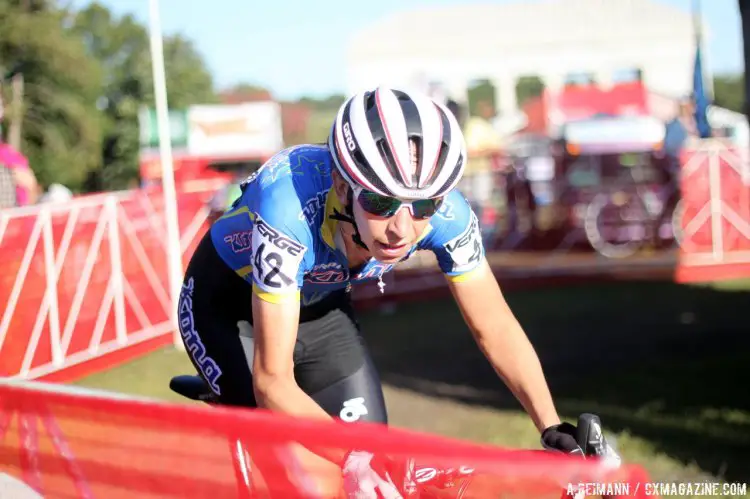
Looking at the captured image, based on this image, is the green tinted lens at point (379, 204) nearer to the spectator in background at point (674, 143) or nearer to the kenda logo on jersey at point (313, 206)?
the kenda logo on jersey at point (313, 206)

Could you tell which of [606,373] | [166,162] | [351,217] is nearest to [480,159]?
[166,162]

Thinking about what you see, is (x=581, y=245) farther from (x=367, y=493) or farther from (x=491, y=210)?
(x=367, y=493)

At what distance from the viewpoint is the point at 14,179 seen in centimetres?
795

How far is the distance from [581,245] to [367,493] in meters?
15.1

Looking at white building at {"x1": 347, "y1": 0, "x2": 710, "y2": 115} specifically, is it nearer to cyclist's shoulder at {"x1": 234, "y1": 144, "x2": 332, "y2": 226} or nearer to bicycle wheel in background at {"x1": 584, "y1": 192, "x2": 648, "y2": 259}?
bicycle wheel in background at {"x1": 584, "y1": 192, "x2": 648, "y2": 259}

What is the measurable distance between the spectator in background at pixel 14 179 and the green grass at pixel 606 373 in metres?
1.79

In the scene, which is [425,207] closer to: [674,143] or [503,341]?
[503,341]

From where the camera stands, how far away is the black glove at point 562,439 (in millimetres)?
2219

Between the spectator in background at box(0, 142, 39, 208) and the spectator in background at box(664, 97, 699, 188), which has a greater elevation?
the spectator in background at box(0, 142, 39, 208)

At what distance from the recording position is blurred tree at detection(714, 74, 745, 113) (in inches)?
2778

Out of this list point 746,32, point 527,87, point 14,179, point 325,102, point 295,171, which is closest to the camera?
point 295,171

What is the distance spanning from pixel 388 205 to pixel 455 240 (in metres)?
0.39

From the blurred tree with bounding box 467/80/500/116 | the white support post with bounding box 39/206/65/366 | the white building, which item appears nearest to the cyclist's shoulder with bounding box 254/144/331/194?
the white support post with bounding box 39/206/65/366

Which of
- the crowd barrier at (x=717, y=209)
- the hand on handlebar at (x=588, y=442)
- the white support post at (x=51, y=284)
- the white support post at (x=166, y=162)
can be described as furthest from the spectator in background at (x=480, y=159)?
the hand on handlebar at (x=588, y=442)
